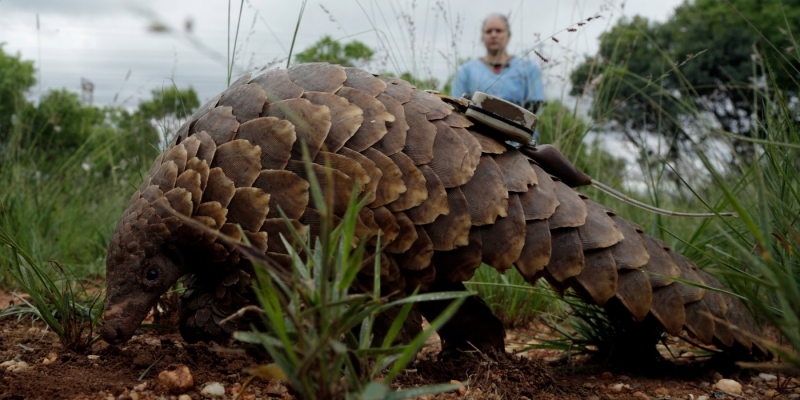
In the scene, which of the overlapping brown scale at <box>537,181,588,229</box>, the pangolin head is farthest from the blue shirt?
the pangolin head

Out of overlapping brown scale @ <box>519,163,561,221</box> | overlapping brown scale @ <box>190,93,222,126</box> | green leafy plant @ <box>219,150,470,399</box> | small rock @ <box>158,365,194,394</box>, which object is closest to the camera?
green leafy plant @ <box>219,150,470,399</box>

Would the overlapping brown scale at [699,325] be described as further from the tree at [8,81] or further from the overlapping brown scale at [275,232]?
the tree at [8,81]

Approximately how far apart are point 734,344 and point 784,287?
62.4 inches

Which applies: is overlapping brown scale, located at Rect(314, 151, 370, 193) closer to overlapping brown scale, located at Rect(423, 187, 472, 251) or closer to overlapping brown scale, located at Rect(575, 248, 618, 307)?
overlapping brown scale, located at Rect(423, 187, 472, 251)

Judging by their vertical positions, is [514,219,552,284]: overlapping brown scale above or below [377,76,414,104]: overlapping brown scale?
below

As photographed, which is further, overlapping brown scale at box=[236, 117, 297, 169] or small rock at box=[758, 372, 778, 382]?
small rock at box=[758, 372, 778, 382]

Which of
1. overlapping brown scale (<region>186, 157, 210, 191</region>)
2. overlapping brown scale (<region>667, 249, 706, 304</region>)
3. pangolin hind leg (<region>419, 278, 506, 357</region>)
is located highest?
overlapping brown scale (<region>186, 157, 210, 191</region>)

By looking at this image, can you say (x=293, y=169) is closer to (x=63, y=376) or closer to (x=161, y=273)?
(x=161, y=273)

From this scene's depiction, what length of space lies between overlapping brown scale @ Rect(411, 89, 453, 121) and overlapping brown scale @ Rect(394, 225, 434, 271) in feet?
1.42

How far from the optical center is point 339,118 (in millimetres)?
2264

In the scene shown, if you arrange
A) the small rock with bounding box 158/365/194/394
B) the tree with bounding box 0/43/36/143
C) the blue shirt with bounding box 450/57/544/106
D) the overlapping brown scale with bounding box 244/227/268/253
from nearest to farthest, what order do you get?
the small rock with bounding box 158/365/194/394, the overlapping brown scale with bounding box 244/227/268/253, the blue shirt with bounding box 450/57/544/106, the tree with bounding box 0/43/36/143

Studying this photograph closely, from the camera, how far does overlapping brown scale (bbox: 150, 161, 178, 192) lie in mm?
2287

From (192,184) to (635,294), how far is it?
1.66 metres

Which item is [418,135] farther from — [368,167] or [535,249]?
[535,249]
